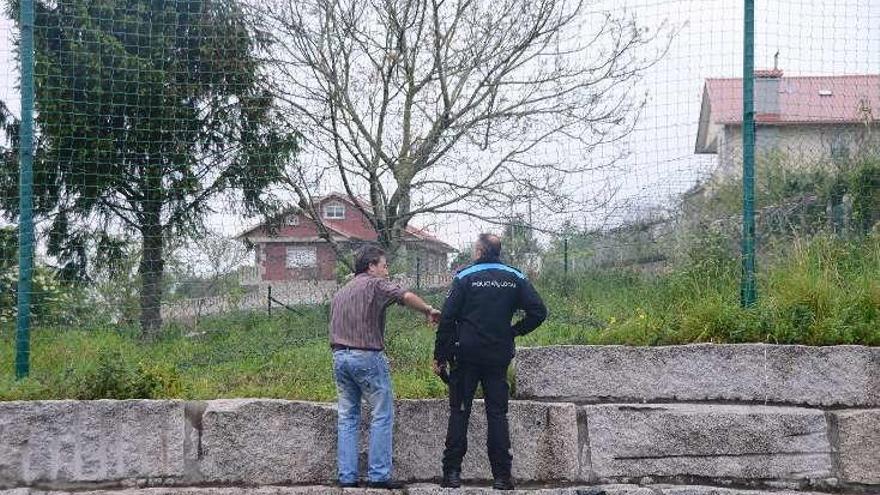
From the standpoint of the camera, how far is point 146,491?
6.68 meters

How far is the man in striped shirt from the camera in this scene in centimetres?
654

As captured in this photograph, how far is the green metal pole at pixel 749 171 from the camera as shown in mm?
7191

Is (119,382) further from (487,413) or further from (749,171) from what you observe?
(749,171)

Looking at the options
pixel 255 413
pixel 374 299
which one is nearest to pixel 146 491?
pixel 255 413

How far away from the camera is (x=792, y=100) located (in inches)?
287

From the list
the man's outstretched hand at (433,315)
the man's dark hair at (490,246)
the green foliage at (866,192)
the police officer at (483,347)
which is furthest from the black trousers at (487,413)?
the green foliage at (866,192)

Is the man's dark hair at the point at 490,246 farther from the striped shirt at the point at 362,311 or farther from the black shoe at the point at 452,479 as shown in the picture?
A: the black shoe at the point at 452,479

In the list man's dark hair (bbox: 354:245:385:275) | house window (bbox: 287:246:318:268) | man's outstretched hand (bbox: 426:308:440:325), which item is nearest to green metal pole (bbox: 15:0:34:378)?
house window (bbox: 287:246:318:268)

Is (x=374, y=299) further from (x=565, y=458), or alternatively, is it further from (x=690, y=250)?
(x=690, y=250)

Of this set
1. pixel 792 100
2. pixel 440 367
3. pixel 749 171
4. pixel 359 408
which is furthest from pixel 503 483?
Answer: pixel 792 100

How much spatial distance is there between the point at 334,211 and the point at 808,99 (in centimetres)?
380

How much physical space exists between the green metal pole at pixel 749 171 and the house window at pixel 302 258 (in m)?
3.35

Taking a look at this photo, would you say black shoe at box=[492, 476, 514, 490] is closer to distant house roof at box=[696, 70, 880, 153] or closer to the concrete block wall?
the concrete block wall

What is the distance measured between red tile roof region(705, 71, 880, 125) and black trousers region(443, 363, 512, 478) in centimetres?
277
